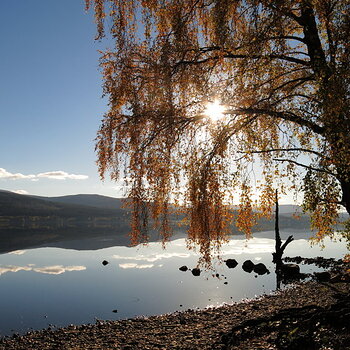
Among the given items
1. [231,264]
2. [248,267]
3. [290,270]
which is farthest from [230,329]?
[231,264]

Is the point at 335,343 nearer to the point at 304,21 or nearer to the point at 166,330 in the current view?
the point at 304,21

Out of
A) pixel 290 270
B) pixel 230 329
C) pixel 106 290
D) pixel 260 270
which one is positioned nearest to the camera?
pixel 230 329

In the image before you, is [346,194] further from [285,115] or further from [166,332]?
[166,332]

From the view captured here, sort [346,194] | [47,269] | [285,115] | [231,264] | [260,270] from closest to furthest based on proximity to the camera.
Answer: [285,115] < [346,194] < [260,270] < [47,269] < [231,264]

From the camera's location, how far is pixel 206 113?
7.70 metres

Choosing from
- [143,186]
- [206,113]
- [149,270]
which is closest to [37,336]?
[143,186]

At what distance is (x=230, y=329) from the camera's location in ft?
42.3

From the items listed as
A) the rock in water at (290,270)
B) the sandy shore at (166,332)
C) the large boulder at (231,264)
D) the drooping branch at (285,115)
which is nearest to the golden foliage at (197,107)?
the drooping branch at (285,115)

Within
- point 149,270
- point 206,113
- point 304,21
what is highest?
point 304,21

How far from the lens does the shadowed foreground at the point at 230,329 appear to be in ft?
18.2

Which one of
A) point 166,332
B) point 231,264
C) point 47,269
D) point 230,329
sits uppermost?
point 230,329

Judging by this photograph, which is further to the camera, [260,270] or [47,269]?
[47,269]

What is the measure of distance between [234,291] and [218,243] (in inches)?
774

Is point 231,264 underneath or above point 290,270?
underneath
